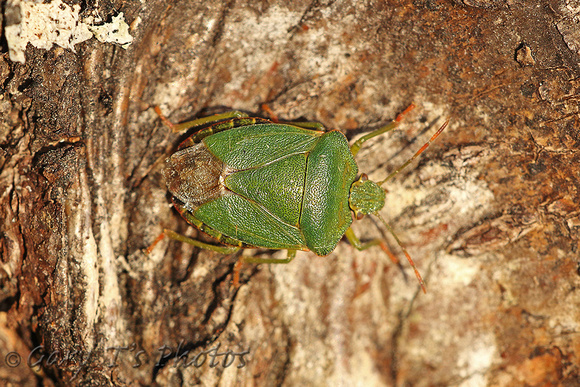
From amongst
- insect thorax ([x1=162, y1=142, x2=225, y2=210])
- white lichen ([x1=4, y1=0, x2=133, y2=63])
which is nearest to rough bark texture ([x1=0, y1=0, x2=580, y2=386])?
white lichen ([x1=4, y1=0, x2=133, y2=63])

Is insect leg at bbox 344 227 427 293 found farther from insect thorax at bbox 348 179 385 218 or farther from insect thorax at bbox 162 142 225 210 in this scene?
insect thorax at bbox 162 142 225 210

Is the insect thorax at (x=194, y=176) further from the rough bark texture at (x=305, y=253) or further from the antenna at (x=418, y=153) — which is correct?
the antenna at (x=418, y=153)

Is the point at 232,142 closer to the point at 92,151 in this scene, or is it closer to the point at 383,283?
the point at 92,151

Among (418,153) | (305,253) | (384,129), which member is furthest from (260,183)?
(418,153)

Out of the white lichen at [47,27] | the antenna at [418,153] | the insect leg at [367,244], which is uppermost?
the white lichen at [47,27]

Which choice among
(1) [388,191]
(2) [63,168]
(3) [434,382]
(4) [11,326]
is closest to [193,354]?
(4) [11,326]

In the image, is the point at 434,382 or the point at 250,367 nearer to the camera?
the point at 250,367

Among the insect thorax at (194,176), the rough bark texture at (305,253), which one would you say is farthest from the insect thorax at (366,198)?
the insect thorax at (194,176)
